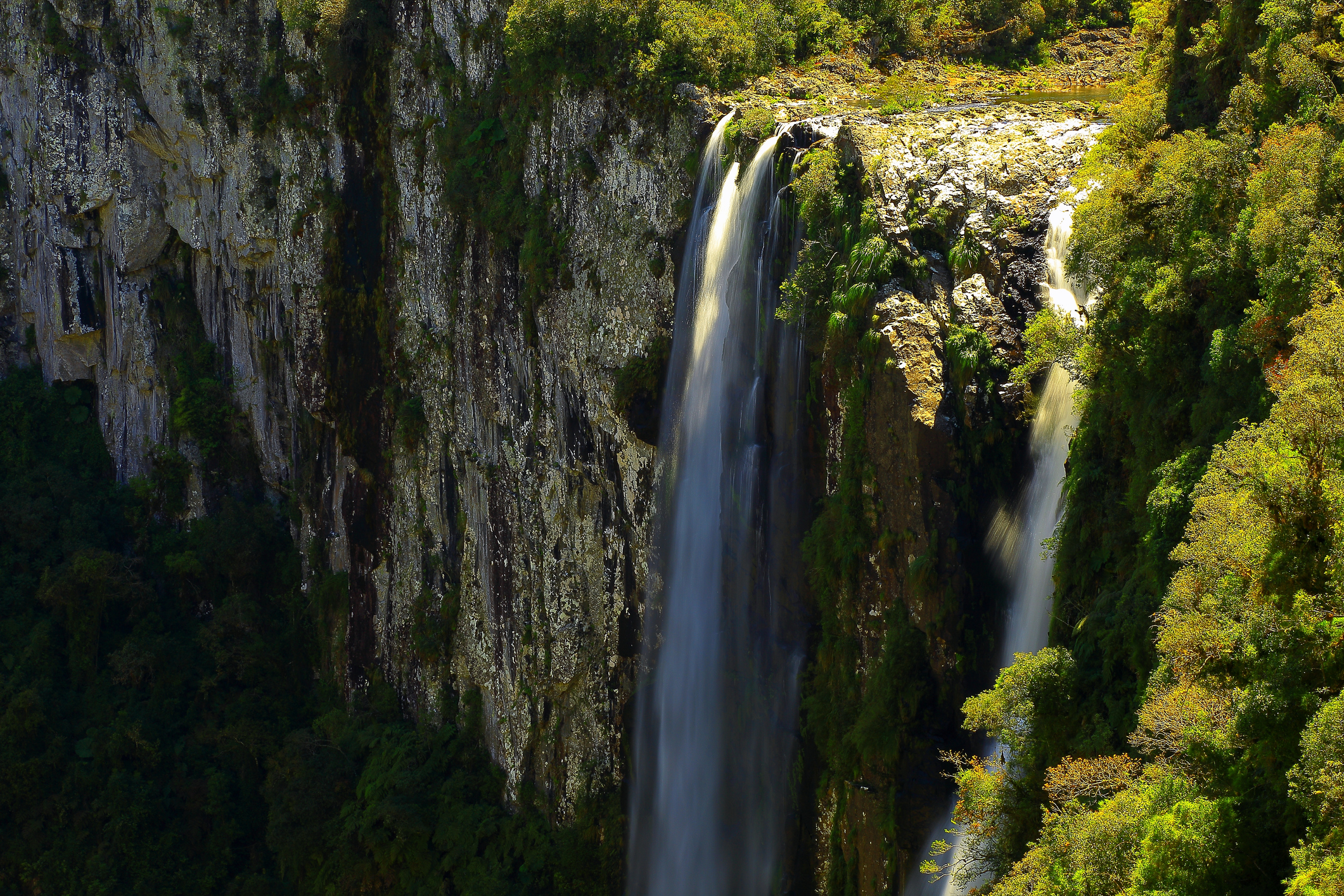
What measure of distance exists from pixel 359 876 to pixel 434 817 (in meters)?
2.14

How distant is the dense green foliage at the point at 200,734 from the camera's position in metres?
23.4

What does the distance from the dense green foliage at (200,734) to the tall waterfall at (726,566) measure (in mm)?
2834

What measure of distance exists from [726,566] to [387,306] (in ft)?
36.1

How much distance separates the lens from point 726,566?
59.2 ft

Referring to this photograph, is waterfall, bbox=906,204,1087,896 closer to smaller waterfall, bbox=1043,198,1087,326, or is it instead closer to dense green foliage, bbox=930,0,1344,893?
smaller waterfall, bbox=1043,198,1087,326

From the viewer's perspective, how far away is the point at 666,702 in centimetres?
1955

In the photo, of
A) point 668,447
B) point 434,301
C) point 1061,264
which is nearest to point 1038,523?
point 1061,264

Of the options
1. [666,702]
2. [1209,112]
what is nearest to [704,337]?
[666,702]

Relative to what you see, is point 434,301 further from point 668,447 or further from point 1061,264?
point 1061,264

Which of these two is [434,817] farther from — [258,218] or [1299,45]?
[1299,45]

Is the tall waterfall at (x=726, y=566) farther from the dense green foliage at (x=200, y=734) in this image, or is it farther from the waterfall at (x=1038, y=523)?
the waterfall at (x=1038, y=523)

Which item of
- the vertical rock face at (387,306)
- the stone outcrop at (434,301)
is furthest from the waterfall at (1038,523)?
the vertical rock face at (387,306)

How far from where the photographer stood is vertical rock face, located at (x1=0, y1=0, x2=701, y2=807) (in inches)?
792

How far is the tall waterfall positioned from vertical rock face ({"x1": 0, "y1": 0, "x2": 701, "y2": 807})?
834mm
